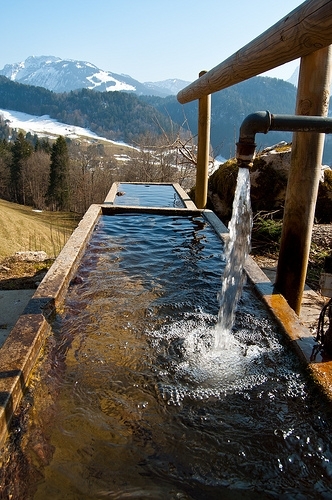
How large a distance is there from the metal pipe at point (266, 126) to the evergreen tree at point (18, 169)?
183 feet

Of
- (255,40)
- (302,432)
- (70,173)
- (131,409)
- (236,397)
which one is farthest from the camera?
(70,173)

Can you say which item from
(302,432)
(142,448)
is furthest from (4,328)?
(302,432)

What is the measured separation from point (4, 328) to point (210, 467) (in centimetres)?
256

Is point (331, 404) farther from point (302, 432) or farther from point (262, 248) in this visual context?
point (262, 248)

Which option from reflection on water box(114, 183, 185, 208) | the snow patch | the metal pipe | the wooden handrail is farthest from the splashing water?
the snow patch

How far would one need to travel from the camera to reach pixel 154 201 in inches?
305

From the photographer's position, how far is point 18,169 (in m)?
53.8

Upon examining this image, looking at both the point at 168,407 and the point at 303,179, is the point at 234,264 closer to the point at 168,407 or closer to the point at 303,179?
the point at 303,179

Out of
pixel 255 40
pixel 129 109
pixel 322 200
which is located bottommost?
pixel 322 200

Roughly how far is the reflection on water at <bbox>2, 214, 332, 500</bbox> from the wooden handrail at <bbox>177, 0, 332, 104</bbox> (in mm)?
1926

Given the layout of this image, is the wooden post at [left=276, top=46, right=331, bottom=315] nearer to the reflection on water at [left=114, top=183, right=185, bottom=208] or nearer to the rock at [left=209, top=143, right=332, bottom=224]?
the rock at [left=209, top=143, right=332, bottom=224]

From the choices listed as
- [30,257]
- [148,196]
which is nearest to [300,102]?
[30,257]

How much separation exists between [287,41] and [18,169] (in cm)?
5671

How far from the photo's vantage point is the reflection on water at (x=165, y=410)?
1.61 m
